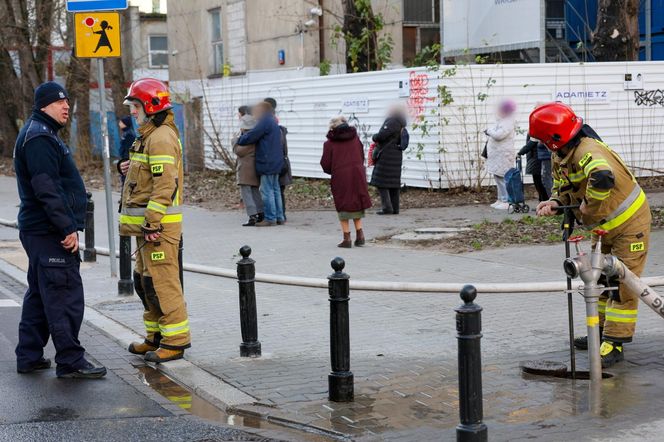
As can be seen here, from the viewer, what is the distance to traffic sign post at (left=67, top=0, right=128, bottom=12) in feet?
34.2

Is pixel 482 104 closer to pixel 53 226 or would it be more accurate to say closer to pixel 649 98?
pixel 649 98

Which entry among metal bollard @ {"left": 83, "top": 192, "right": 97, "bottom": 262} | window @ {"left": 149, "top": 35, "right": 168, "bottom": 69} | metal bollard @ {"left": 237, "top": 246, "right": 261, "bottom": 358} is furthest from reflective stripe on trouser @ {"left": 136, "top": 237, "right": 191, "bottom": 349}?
window @ {"left": 149, "top": 35, "right": 168, "bottom": 69}

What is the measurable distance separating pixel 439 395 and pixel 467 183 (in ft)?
42.1

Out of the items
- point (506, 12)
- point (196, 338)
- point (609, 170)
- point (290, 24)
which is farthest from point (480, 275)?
point (290, 24)

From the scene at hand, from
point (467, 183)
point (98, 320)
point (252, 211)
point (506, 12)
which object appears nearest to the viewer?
point (98, 320)

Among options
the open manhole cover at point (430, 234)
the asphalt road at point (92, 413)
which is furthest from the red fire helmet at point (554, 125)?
the open manhole cover at point (430, 234)

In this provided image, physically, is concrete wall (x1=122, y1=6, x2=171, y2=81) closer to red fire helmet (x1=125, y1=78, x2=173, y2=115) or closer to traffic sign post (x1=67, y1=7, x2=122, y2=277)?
traffic sign post (x1=67, y1=7, x2=122, y2=277)

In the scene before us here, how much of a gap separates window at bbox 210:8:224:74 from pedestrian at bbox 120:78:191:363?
78.1ft

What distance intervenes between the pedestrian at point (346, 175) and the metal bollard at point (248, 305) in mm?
5645

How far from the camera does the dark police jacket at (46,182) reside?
22.8 feet

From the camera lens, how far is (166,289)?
7445 millimetres

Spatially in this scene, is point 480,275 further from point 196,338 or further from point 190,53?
point 190,53

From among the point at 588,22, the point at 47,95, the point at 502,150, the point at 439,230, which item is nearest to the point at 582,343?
the point at 47,95

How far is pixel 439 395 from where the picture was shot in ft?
20.9
